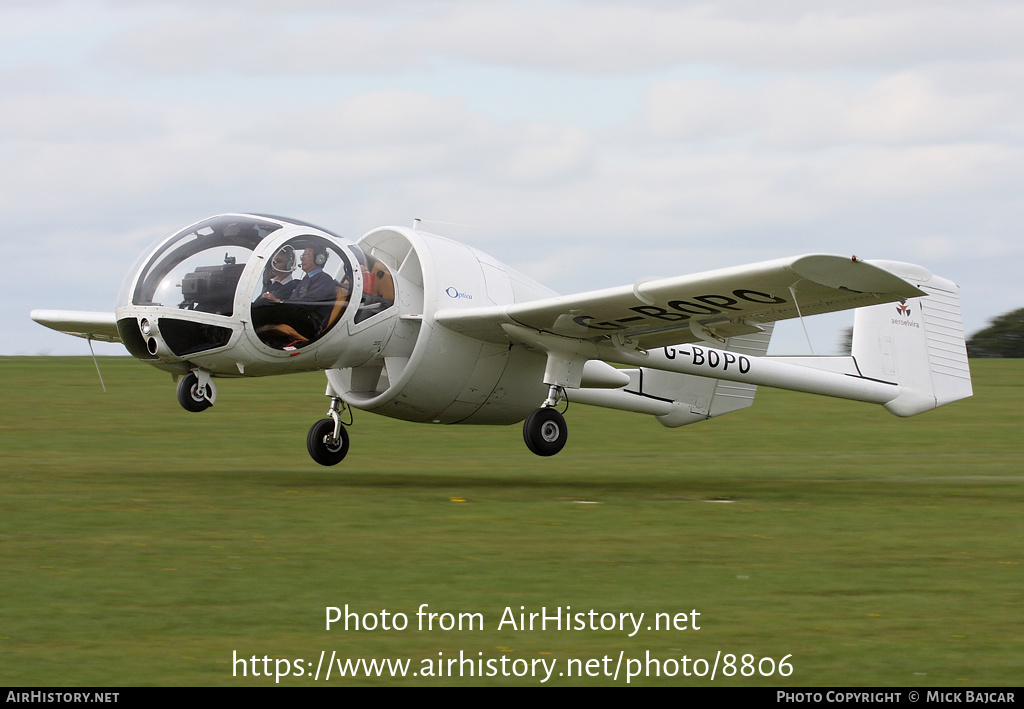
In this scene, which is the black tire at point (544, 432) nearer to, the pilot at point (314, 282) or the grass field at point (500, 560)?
the grass field at point (500, 560)

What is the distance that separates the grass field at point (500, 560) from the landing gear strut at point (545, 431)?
576 millimetres

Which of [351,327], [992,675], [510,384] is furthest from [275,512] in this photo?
[992,675]

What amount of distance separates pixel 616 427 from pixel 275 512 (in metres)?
17.4

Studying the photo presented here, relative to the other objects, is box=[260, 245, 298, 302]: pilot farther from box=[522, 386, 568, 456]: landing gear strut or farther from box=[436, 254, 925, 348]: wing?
box=[522, 386, 568, 456]: landing gear strut

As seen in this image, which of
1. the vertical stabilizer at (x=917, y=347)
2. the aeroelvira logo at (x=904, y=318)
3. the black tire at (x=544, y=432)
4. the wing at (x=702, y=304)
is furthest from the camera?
the aeroelvira logo at (x=904, y=318)

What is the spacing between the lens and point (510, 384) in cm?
1636

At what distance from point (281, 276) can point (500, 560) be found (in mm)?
5643

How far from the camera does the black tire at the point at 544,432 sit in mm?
15109

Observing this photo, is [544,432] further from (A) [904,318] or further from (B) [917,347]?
(B) [917,347]

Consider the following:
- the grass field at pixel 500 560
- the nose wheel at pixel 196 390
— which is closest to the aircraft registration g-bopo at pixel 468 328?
the nose wheel at pixel 196 390

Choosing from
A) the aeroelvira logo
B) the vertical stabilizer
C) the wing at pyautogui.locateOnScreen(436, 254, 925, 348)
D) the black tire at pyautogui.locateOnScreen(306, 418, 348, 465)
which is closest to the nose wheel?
the black tire at pyautogui.locateOnScreen(306, 418, 348, 465)

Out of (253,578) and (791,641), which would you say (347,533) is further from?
(791,641)

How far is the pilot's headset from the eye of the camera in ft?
45.0

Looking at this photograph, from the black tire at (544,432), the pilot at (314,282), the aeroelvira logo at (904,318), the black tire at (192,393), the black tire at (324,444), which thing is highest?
the pilot at (314,282)
